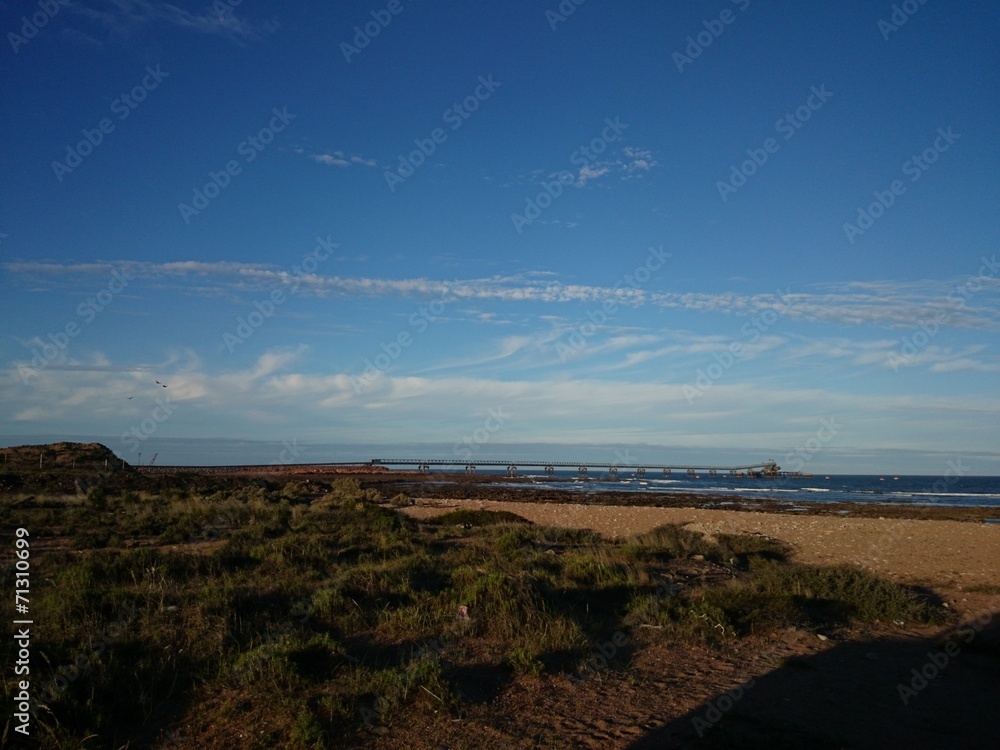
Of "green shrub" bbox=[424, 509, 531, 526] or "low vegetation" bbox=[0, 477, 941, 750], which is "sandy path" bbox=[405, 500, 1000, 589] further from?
"low vegetation" bbox=[0, 477, 941, 750]

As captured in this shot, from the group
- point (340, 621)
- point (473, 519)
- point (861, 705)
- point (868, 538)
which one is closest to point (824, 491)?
point (868, 538)

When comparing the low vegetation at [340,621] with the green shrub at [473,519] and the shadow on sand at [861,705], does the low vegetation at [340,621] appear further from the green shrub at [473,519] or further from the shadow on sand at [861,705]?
the green shrub at [473,519]

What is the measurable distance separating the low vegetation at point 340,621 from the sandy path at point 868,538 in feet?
13.4

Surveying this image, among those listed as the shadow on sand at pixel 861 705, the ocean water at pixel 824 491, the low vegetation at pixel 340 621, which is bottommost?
the ocean water at pixel 824 491

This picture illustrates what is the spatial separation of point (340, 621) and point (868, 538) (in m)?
20.2

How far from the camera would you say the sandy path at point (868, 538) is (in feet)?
51.0

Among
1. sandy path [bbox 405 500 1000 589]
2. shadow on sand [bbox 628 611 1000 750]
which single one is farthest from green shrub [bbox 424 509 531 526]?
shadow on sand [bbox 628 611 1000 750]

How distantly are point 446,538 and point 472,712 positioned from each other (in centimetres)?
1151

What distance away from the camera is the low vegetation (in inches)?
213

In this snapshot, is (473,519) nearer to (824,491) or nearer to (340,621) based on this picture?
(340,621)

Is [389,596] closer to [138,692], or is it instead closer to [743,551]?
[138,692]

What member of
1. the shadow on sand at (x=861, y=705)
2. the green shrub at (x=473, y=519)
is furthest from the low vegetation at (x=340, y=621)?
the green shrub at (x=473, y=519)

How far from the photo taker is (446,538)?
17125 mm

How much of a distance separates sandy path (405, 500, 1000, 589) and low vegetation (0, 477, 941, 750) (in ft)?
13.4
